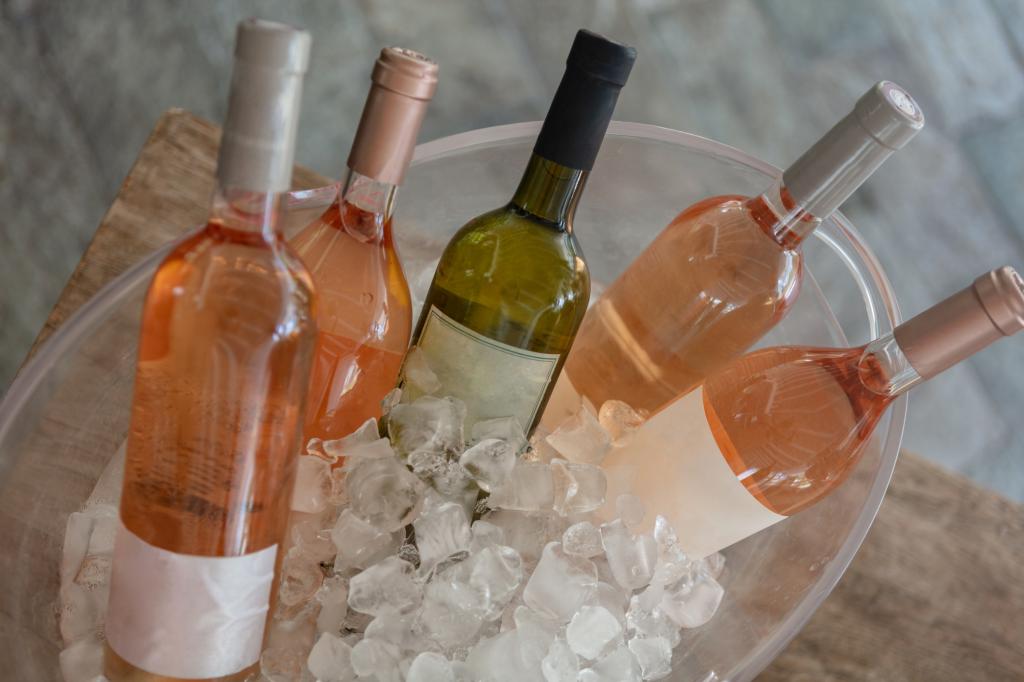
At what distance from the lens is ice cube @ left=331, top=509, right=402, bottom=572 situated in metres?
0.72

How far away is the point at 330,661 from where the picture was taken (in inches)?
26.5

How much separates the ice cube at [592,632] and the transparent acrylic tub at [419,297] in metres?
0.15

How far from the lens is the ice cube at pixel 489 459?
74 cm

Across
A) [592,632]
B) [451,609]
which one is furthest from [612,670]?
[451,609]

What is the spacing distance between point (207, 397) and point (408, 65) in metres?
0.25

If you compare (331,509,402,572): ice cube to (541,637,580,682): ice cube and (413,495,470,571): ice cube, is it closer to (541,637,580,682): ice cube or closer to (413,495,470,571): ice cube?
(413,495,470,571): ice cube

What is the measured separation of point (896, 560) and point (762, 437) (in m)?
0.51

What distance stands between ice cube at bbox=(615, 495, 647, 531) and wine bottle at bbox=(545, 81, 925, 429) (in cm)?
15

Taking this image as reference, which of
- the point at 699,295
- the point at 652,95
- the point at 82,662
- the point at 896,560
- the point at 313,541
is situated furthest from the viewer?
the point at 652,95

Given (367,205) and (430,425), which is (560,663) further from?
(367,205)

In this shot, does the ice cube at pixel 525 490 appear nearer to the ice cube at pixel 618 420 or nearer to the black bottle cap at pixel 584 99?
the ice cube at pixel 618 420

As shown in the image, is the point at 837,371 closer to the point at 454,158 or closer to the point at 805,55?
the point at 454,158

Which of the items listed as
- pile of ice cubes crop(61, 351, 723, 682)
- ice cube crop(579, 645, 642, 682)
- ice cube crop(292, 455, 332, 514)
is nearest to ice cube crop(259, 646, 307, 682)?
pile of ice cubes crop(61, 351, 723, 682)

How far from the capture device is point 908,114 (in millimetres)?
719
